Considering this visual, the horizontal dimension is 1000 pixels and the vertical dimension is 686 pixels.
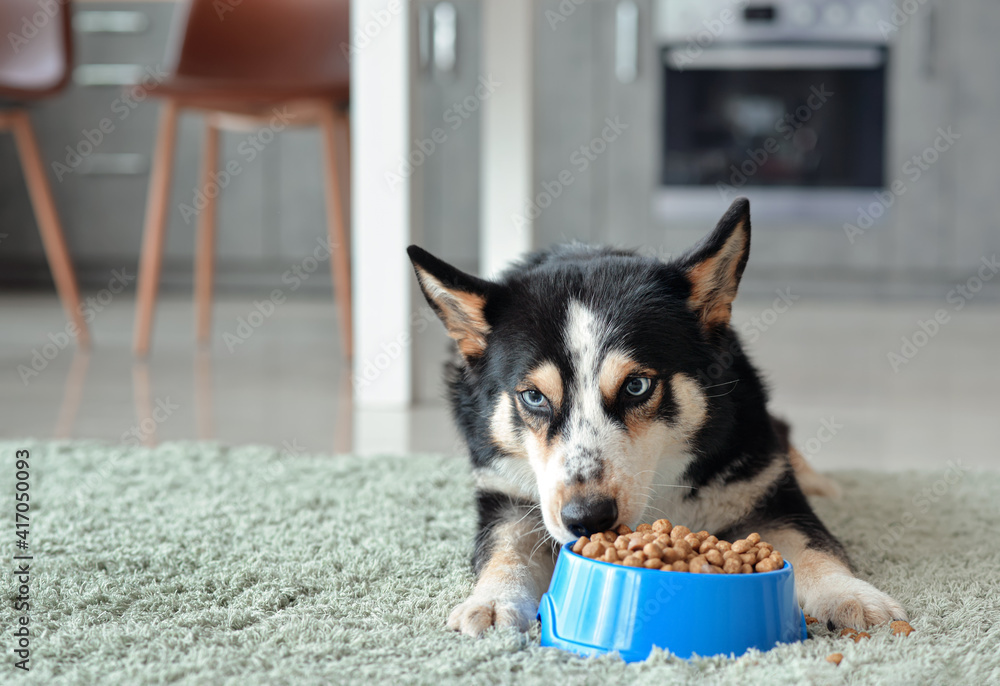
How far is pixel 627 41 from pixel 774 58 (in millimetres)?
864

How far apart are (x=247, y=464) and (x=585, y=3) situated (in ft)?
14.6

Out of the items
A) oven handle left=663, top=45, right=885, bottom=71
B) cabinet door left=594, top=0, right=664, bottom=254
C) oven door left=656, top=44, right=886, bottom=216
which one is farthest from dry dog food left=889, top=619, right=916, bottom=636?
oven handle left=663, top=45, right=885, bottom=71

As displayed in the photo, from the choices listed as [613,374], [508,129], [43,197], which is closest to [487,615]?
[613,374]

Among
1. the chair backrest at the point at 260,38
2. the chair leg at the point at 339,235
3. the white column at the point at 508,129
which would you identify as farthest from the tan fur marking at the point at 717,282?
the chair backrest at the point at 260,38

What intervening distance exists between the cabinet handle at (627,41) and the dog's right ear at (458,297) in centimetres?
468

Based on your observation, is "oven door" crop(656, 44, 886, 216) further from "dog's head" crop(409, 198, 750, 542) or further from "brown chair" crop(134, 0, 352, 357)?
"dog's head" crop(409, 198, 750, 542)

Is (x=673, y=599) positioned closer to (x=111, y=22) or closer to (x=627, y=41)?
(x=627, y=41)

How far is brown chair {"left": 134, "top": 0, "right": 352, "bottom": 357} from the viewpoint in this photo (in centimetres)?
388

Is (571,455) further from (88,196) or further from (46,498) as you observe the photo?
(88,196)

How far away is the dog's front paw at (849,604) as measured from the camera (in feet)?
4.08

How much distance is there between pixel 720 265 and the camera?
4.65 feet

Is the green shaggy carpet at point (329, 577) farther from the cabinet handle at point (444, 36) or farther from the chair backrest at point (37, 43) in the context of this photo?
the cabinet handle at point (444, 36)

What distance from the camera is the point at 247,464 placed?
2.20m

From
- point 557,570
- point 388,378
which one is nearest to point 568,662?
point 557,570
